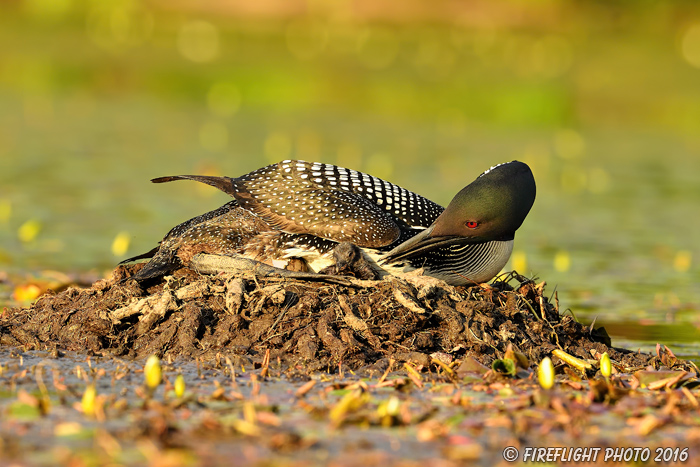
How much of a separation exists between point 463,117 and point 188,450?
15494 millimetres

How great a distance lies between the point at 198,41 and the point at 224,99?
3.25 metres

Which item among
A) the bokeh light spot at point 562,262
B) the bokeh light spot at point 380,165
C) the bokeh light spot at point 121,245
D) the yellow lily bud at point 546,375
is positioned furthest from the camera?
the bokeh light spot at point 380,165

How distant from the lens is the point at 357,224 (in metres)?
5.77

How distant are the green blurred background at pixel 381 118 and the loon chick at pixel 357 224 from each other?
1.37 meters

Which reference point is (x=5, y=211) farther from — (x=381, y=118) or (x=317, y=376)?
(x=381, y=118)

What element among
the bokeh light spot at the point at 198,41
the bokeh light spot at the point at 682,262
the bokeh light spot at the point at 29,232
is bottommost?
the bokeh light spot at the point at 29,232

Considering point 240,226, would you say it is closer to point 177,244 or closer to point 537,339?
point 177,244

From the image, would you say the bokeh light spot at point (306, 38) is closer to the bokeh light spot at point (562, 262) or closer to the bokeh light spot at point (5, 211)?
the bokeh light spot at point (5, 211)

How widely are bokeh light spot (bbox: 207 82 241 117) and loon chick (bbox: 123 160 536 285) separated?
11442 millimetres

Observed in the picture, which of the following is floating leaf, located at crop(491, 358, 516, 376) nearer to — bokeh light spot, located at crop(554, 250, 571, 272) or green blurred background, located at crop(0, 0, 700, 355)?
green blurred background, located at crop(0, 0, 700, 355)

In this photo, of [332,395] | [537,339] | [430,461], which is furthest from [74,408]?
[537,339]

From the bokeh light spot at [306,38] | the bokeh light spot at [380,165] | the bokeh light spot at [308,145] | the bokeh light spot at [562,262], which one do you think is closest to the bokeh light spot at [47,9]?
the bokeh light spot at [306,38]

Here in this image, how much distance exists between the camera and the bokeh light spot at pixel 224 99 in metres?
17.9

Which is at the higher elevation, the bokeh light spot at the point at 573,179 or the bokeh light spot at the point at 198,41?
the bokeh light spot at the point at 198,41
